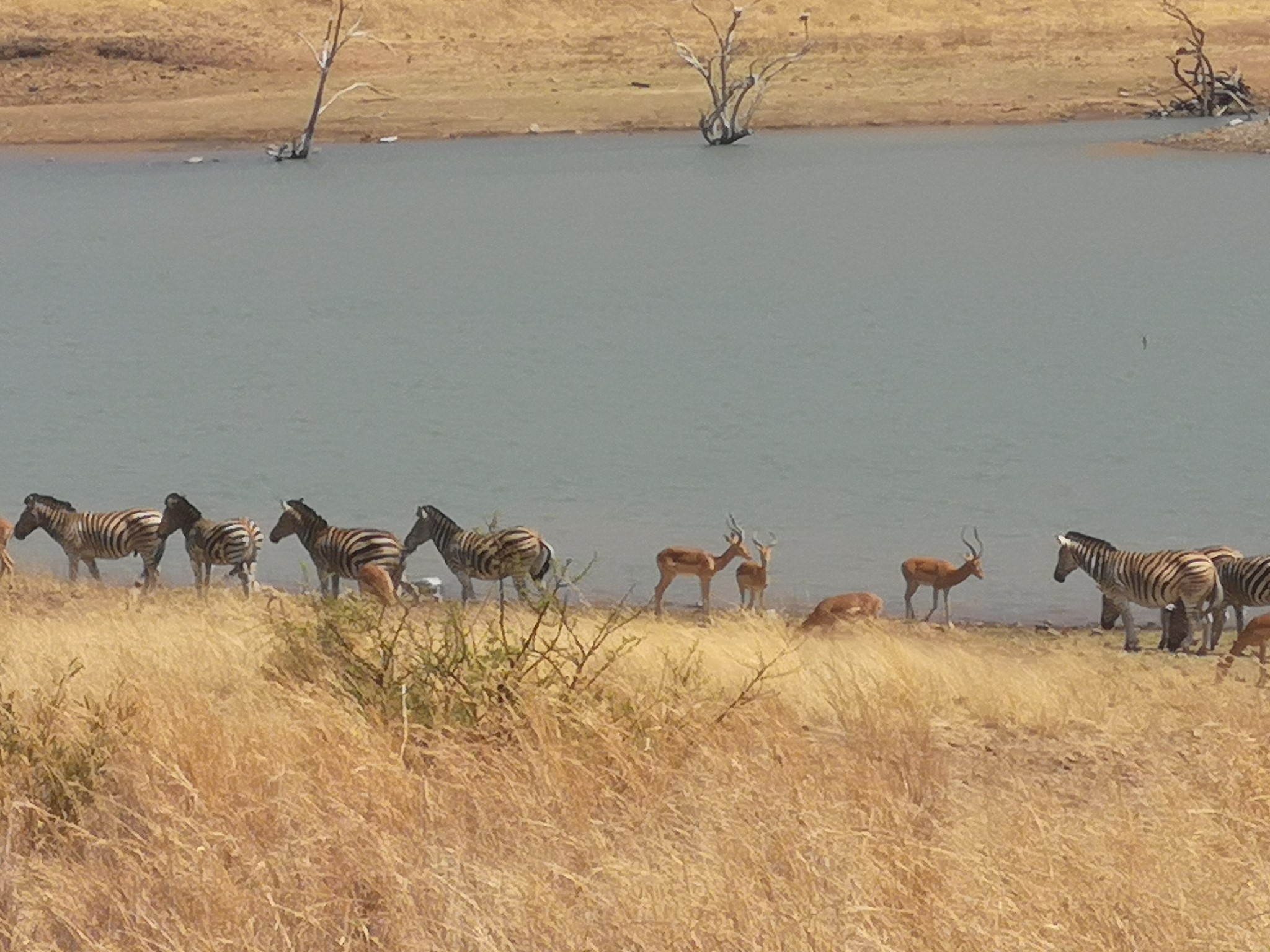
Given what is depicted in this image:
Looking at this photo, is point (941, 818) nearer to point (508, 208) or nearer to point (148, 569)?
point (148, 569)

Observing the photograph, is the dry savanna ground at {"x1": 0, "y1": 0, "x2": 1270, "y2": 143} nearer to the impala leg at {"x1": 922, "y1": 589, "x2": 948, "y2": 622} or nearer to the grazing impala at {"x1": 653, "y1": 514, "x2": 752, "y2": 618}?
the impala leg at {"x1": 922, "y1": 589, "x2": 948, "y2": 622}

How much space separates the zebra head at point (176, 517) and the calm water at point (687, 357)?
3.77ft

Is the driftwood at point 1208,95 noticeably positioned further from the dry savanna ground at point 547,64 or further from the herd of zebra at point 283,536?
the herd of zebra at point 283,536

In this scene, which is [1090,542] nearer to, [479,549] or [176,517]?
[479,549]

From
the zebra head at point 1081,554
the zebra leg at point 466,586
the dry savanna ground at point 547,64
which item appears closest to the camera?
the zebra head at point 1081,554

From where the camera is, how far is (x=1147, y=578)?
1245 centimetres

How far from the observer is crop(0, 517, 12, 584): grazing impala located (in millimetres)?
14445

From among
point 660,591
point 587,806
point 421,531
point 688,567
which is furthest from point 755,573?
point 587,806

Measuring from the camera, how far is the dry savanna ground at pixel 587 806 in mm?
4324

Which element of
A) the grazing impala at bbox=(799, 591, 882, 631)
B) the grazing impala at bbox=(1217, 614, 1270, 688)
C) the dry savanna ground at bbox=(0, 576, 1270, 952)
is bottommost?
the grazing impala at bbox=(799, 591, 882, 631)

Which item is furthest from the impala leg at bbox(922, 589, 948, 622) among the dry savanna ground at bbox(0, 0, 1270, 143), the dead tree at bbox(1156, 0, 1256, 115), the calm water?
the dry savanna ground at bbox(0, 0, 1270, 143)

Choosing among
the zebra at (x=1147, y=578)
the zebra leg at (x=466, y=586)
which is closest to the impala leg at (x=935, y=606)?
the zebra at (x=1147, y=578)

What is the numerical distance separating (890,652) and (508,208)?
3335 cm

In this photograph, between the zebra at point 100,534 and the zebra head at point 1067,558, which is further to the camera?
the zebra at point 100,534
